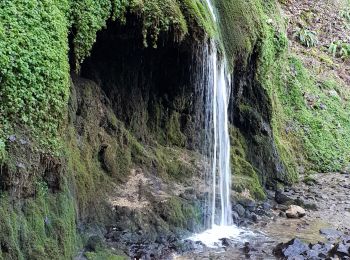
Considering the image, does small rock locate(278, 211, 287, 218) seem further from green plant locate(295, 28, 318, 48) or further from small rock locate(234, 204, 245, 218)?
green plant locate(295, 28, 318, 48)

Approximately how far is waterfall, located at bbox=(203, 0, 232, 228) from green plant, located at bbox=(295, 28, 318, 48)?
10.5m

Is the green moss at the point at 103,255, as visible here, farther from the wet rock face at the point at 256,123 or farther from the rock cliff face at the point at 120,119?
the wet rock face at the point at 256,123

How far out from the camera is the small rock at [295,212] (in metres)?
10.8

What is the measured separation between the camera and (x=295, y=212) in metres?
10.8

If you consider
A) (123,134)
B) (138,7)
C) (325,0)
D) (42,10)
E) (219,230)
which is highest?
(325,0)

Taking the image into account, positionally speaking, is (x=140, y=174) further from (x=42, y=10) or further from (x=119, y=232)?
(x=42, y=10)

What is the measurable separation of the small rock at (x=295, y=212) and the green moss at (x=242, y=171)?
2.83ft

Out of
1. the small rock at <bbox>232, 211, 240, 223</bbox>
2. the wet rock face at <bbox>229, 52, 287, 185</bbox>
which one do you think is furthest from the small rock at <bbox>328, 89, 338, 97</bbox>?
the small rock at <bbox>232, 211, 240, 223</bbox>

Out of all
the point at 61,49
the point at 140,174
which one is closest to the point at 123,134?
the point at 140,174

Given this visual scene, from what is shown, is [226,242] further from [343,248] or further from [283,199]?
[283,199]

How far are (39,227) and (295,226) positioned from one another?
17.7 feet

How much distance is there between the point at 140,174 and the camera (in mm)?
9977

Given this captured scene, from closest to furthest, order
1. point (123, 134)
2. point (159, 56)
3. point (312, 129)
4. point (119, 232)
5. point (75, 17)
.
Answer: point (75, 17)
point (119, 232)
point (123, 134)
point (159, 56)
point (312, 129)

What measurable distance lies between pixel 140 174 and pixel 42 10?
4.08 meters
